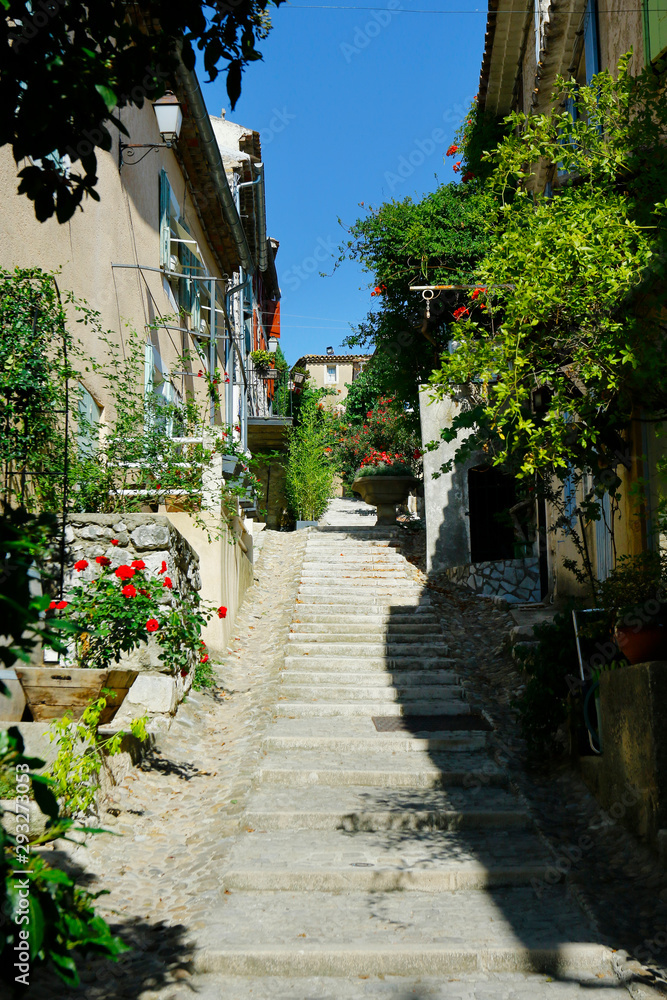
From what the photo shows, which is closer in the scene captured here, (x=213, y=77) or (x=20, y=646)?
(x=20, y=646)

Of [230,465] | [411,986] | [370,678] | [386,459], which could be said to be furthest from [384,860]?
[386,459]

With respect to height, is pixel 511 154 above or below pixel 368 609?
above

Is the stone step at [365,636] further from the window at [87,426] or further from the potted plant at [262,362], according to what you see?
the potted plant at [262,362]

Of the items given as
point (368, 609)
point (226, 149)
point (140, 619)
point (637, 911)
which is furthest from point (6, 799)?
point (226, 149)

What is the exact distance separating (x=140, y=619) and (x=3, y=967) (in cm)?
412

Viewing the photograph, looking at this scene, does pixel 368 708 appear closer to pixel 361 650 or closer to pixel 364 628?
pixel 361 650

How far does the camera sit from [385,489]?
15.7 m

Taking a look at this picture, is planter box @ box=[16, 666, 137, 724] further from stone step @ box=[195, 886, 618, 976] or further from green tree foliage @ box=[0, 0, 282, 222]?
green tree foliage @ box=[0, 0, 282, 222]

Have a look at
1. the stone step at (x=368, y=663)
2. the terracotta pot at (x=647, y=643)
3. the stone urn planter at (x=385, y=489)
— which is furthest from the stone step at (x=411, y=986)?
the stone urn planter at (x=385, y=489)

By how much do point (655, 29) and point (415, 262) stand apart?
25.3 ft

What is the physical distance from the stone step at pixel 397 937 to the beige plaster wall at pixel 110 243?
4.40 metres

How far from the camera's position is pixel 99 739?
509 cm

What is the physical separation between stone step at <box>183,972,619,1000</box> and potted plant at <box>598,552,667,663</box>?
68.0 inches

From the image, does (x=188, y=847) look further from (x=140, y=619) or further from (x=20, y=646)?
(x=20, y=646)
